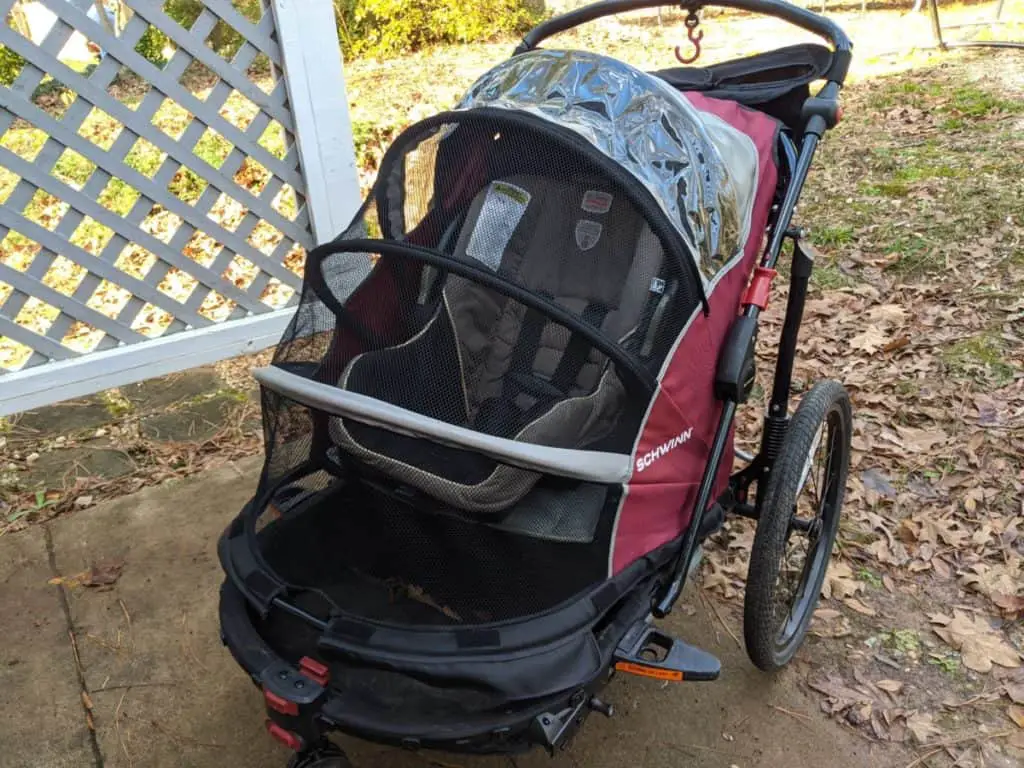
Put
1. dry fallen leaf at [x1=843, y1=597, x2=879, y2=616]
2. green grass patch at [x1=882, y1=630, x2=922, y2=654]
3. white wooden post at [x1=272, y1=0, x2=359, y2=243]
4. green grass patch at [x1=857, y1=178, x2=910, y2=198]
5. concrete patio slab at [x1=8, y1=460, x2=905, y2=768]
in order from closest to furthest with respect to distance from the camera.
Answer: concrete patio slab at [x1=8, y1=460, x2=905, y2=768], green grass patch at [x1=882, y1=630, x2=922, y2=654], dry fallen leaf at [x1=843, y1=597, x2=879, y2=616], white wooden post at [x1=272, y1=0, x2=359, y2=243], green grass patch at [x1=857, y1=178, x2=910, y2=198]

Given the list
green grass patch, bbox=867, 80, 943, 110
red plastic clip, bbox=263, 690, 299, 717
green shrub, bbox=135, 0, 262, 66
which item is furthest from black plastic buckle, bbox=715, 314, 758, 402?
green shrub, bbox=135, 0, 262, 66

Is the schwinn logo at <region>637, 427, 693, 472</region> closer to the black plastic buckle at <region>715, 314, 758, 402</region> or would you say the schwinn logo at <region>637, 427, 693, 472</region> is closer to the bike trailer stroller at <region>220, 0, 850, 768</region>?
the bike trailer stroller at <region>220, 0, 850, 768</region>

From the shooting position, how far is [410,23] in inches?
324

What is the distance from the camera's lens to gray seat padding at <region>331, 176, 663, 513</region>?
1.78 metres

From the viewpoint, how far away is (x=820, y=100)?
2.34 metres

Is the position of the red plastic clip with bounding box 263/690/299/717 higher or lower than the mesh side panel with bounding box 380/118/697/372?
lower

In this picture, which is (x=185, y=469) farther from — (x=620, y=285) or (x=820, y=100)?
(x=820, y=100)

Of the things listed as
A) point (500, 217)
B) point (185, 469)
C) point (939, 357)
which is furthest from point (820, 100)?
point (185, 469)

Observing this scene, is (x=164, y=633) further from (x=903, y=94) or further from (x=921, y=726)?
(x=903, y=94)

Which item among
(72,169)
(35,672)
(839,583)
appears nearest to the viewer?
(35,672)

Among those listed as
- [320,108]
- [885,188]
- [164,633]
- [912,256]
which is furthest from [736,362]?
[885,188]

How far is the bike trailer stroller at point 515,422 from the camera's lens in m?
1.62

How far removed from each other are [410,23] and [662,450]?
24.5 feet

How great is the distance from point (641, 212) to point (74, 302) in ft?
8.43
